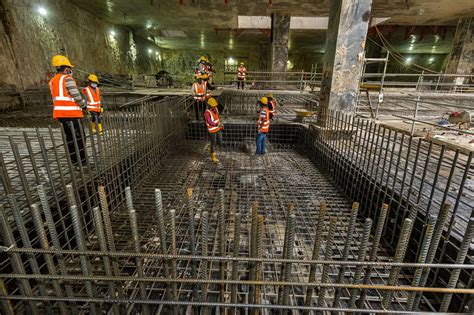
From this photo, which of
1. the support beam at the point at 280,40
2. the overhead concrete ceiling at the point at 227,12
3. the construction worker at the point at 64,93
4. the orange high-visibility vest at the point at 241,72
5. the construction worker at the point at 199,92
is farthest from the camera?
the support beam at the point at 280,40

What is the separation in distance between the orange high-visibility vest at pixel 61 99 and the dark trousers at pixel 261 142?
4.35 metres

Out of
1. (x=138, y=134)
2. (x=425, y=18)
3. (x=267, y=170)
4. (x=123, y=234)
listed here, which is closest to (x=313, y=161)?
(x=267, y=170)

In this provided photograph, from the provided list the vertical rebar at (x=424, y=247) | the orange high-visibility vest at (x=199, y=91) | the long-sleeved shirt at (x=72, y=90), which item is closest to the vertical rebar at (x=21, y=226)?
the vertical rebar at (x=424, y=247)

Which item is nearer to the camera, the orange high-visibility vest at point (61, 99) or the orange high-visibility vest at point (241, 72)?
the orange high-visibility vest at point (61, 99)

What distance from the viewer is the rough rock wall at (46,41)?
8914mm

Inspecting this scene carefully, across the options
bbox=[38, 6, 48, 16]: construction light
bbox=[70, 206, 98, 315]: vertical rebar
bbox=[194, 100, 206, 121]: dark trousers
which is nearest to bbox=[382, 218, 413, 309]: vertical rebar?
bbox=[70, 206, 98, 315]: vertical rebar

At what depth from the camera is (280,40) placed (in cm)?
1376

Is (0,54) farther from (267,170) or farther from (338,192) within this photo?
(338,192)

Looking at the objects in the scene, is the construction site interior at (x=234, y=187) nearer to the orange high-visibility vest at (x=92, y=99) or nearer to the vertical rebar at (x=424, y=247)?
the vertical rebar at (x=424, y=247)

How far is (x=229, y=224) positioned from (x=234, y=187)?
122cm

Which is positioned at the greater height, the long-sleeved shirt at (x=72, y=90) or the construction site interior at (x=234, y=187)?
the long-sleeved shirt at (x=72, y=90)

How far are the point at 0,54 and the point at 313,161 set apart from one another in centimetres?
1150

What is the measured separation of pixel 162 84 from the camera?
19906 millimetres

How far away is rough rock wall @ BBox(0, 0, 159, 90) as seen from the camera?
8.91 metres
